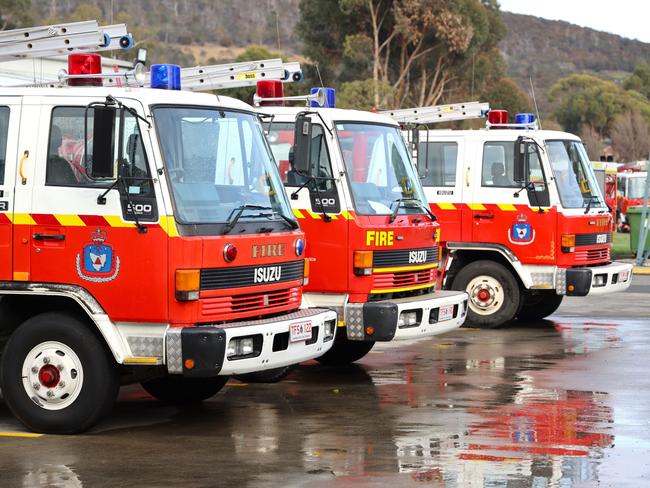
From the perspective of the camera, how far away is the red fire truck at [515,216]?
49.6 feet

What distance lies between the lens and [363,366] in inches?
491

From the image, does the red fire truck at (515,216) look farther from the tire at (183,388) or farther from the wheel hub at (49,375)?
the wheel hub at (49,375)

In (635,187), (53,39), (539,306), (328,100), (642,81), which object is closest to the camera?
(53,39)

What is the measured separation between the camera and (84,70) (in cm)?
922

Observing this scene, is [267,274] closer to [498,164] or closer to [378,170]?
[378,170]

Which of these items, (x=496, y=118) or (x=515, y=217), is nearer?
(x=515, y=217)

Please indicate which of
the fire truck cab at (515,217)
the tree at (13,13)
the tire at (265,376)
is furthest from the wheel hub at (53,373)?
the tree at (13,13)

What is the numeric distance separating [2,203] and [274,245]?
6.24ft

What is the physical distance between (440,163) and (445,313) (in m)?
4.55

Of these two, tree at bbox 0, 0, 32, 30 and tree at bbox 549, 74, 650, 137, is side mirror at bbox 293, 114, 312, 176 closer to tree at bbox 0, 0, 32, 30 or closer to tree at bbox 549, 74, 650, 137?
tree at bbox 0, 0, 32, 30

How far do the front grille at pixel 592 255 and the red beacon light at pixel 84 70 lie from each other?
764 centimetres

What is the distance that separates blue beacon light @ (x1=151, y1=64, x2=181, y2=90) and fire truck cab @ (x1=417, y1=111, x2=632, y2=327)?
20.5 ft

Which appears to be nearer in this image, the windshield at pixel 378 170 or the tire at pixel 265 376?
the tire at pixel 265 376

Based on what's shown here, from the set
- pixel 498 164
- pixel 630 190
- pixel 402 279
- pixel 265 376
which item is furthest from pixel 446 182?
pixel 630 190
